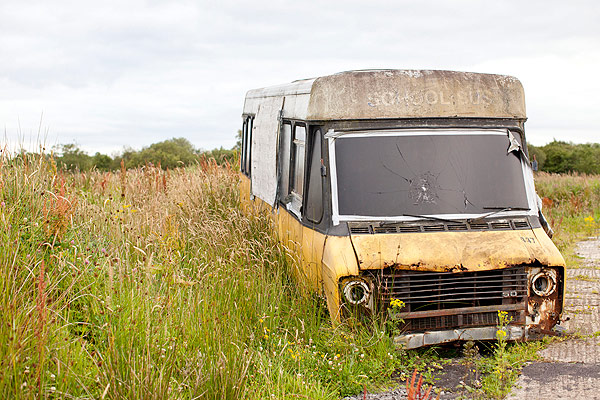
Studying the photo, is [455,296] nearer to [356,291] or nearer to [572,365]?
[356,291]

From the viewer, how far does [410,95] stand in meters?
6.30

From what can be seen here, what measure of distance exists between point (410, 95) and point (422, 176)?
81 centimetres

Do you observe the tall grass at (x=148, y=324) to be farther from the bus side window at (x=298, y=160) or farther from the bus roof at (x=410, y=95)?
the bus roof at (x=410, y=95)

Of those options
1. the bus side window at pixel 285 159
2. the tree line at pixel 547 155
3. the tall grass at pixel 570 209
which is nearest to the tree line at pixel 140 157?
the tree line at pixel 547 155

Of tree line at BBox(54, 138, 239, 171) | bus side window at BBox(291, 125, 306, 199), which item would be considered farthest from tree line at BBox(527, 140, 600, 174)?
bus side window at BBox(291, 125, 306, 199)

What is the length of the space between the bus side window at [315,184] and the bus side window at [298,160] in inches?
9.9

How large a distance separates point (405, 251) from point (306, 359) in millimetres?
1259

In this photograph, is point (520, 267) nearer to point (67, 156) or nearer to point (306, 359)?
point (306, 359)

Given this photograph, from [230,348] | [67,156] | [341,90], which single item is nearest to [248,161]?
[341,90]

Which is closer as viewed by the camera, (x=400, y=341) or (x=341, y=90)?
(x=400, y=341)

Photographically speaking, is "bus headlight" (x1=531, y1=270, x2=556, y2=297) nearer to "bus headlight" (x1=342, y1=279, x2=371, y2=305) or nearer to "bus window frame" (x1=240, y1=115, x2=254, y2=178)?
"bus headlight" (x1=342, y1=279, x2=371, y2=305)

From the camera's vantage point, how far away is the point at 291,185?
24.6 ft

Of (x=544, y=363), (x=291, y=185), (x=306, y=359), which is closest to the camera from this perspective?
(x=306, y=359)

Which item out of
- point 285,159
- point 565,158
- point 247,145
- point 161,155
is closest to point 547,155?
point 565,158
